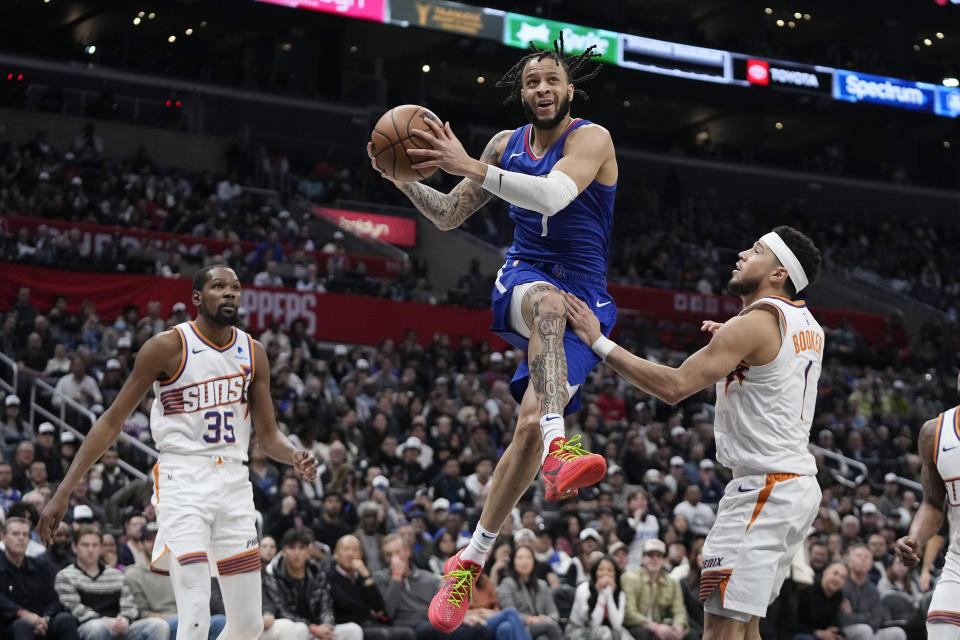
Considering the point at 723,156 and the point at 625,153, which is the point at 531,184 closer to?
the point at 625,153

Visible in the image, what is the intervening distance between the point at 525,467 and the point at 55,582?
5643 millimetres

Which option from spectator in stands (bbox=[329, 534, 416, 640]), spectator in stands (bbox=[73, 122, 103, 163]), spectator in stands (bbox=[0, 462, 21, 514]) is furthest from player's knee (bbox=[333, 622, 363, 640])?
spectator in stands (bbox=[73, 122, 103, 163])

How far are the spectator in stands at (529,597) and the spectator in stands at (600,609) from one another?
0.21 metres

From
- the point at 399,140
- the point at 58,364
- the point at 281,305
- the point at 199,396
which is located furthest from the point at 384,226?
the point at 399,140

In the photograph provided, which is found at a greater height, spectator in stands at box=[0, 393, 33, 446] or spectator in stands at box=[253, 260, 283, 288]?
spectator in stands at box=[253, 260, 283, 288]

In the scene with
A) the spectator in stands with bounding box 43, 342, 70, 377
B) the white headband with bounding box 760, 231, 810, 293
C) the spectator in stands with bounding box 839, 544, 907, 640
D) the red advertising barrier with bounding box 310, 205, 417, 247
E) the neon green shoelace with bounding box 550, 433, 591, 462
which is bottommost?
the spectator in stands with bounding box 839, 544, 907, 640

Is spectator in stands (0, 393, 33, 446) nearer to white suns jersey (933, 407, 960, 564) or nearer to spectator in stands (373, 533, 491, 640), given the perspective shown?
spectator in stands (373, 533, 491, 640)

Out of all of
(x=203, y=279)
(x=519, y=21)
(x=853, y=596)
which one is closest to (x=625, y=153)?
(x=519, y=21)

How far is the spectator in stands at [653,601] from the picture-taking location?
41.0 feet

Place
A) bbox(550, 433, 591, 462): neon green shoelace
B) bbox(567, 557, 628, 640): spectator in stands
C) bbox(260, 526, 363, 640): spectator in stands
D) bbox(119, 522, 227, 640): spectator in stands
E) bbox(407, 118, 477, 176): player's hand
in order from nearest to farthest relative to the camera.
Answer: bbox(550, 433, 591, 462): neon green shoelace → bbox(407, 118, 477, 176): player's hand → bbox(119, 522, 227, 640): spectator in stands → bbox(260, 526, 363, 640): spectator in stands → bbox(567, 557, 628, 640): spectator in stands

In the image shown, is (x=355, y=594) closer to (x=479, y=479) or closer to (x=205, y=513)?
(x=479, y=479)

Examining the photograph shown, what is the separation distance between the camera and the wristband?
19.4ft

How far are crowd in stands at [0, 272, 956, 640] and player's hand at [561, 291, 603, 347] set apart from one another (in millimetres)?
4684

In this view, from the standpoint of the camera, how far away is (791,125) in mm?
40719
